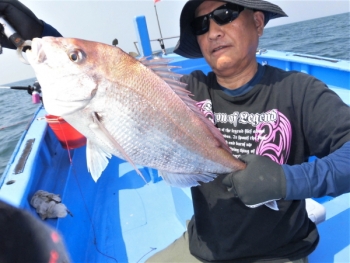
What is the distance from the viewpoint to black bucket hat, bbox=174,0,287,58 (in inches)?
61.1

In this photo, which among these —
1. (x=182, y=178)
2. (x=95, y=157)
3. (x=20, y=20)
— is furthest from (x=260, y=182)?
(x=20, y=20)

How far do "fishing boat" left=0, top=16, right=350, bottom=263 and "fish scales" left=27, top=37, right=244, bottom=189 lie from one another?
3.18 feet

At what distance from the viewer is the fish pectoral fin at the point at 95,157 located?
137 centimetres

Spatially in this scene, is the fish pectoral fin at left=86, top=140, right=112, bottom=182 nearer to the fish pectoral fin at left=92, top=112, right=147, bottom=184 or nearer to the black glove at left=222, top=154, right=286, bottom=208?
the fish pectoral fin at left=92, top=112, right=147, bottom=184

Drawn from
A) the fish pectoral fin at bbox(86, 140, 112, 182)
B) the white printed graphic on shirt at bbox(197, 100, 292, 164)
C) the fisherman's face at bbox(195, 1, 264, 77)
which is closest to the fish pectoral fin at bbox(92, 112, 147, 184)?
the fish pectoral fin at bbox(86, 140, 112, 182)

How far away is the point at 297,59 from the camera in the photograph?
455 cm

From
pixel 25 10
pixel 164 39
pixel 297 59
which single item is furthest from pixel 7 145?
pixel 297 59

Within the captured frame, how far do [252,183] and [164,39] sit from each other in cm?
649

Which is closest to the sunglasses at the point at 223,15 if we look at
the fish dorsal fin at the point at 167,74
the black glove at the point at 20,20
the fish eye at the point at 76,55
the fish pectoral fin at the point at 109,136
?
the fish dorsal fin at the point at 167,74

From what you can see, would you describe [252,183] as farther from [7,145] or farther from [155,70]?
[7,145]

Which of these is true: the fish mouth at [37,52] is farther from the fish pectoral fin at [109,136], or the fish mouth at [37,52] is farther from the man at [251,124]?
the man at [251,124]

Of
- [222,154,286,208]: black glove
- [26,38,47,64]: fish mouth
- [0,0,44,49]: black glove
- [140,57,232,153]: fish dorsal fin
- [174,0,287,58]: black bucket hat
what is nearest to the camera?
[26,38,47,64]: fish mouth

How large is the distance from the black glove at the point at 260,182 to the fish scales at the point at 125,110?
0.37 ft

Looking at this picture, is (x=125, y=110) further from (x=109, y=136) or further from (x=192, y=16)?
(x=192, y=16)
